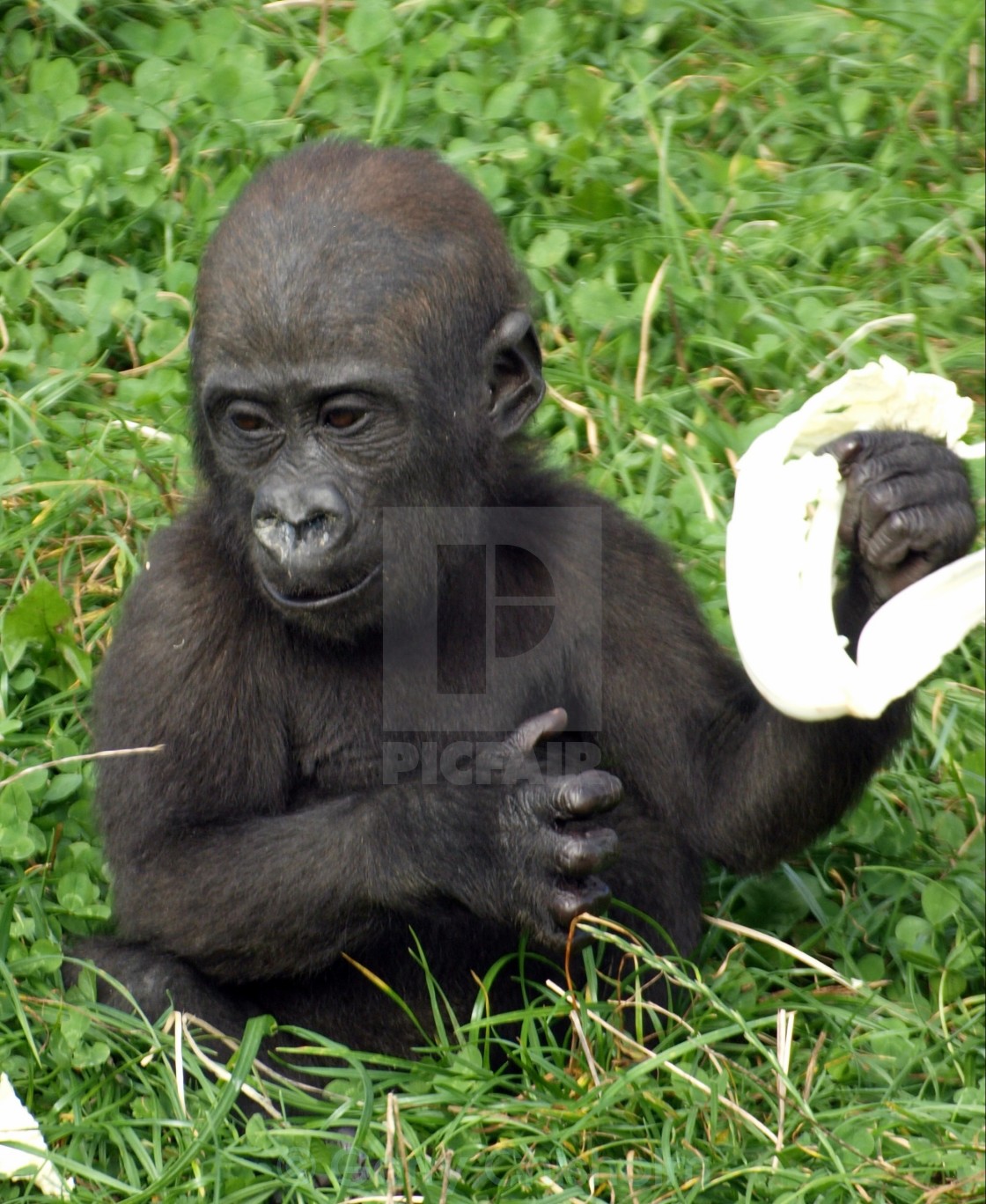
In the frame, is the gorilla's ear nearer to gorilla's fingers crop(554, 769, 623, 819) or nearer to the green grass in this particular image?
the green grass

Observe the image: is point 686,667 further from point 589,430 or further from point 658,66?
point 658,66

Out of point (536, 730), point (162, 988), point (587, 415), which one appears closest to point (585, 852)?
point (536, 730)

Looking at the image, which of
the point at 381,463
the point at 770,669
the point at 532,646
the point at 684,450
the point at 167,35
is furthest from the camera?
the point at 167,35

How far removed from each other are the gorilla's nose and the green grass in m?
1.02

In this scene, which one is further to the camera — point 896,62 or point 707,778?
point 896,62

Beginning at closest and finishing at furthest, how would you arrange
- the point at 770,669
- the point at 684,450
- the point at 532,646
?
the point at 770,669 < the point at 532,646 < the point at 684,450

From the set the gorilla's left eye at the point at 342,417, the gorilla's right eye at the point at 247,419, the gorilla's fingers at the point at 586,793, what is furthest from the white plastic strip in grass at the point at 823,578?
the gorilla's right eye at the point at 247,419

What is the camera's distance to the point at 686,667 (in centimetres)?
498

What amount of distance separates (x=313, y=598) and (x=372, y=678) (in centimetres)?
39

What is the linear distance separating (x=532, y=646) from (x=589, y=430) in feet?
5.58

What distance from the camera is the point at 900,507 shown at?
4367 millimetres

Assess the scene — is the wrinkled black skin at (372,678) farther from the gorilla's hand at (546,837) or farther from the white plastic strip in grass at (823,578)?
the white plastic strip in grass at (823,578)

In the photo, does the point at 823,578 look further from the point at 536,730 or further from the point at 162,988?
the point at 162,988

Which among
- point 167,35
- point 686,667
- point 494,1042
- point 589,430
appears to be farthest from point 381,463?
point 167,35
